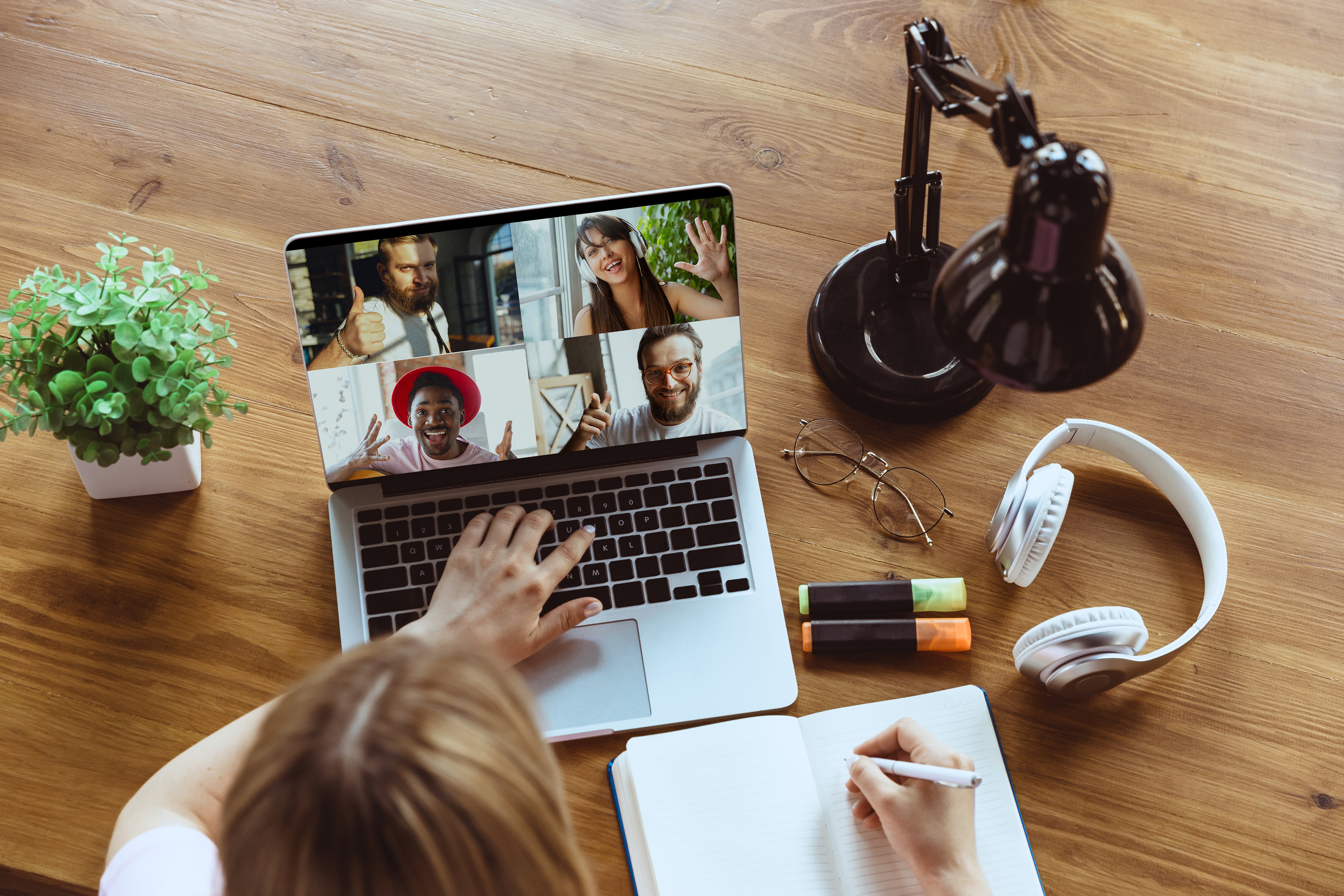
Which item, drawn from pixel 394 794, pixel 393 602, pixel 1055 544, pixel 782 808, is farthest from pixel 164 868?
pixel 1055 544

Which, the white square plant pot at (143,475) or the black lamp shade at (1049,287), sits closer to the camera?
the black lamp shade at (1049,287)

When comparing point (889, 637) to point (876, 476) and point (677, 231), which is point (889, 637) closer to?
point (876, 476)

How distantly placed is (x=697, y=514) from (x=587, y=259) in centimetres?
25

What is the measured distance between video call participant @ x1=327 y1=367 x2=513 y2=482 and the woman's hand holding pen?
422 millimetres

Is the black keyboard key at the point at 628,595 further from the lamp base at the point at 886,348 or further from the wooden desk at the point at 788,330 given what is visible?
the lamp base at the point at 886,348

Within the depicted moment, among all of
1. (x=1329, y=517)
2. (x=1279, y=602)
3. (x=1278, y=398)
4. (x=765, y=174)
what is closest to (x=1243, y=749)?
(x=1279, y=602)

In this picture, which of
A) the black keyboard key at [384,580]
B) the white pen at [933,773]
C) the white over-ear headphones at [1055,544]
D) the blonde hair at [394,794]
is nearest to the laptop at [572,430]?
the black keyboard key at [384,580]

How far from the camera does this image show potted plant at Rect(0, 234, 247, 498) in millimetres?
751

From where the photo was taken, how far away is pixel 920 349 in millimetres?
914

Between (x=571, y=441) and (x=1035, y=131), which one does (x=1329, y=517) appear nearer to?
(x=1035, y=131)

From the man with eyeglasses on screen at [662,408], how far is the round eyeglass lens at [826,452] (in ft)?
0.25

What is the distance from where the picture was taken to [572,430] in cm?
88

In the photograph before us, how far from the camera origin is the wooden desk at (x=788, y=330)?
32.0 inches

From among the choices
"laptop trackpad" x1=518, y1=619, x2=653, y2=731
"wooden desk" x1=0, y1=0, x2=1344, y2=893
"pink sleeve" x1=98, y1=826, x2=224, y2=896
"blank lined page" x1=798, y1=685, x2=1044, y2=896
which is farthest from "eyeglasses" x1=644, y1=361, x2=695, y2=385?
"pink sleeve" x1=98, y1=826, x2=224, y2=896
